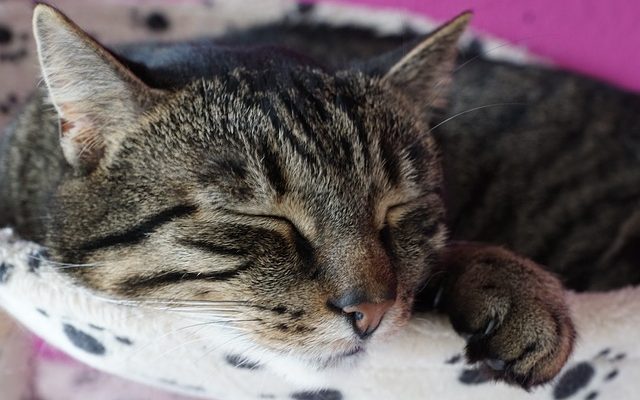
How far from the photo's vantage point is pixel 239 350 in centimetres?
97

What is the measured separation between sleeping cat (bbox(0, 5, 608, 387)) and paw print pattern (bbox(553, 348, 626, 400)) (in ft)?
0.26

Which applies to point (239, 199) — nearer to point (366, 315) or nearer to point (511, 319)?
point (366, 315)

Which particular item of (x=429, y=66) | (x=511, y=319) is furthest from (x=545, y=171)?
(x=511, y=319)

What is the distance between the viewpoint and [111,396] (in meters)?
1.20

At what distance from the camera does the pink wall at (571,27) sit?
5.95ft

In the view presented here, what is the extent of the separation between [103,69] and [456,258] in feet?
1.99

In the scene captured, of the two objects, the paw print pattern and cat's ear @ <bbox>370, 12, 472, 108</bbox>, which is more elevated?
cat's ear @ <bbox>370, 12, 472, 108</bbox>

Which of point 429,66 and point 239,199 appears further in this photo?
point 429,66

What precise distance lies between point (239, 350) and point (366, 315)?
0.64ft

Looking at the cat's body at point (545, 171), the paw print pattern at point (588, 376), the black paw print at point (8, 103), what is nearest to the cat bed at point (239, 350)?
the paw print pattern at point (588, 376)

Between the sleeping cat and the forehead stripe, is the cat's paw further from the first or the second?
the forehead stripe

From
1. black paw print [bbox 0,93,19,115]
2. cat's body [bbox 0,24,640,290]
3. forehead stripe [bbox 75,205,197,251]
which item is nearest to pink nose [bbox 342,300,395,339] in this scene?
forehead stripe [bbox 75,205,197,251]

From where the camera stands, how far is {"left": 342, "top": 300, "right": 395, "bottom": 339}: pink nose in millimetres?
883

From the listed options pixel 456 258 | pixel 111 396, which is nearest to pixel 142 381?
pixel 111 396
